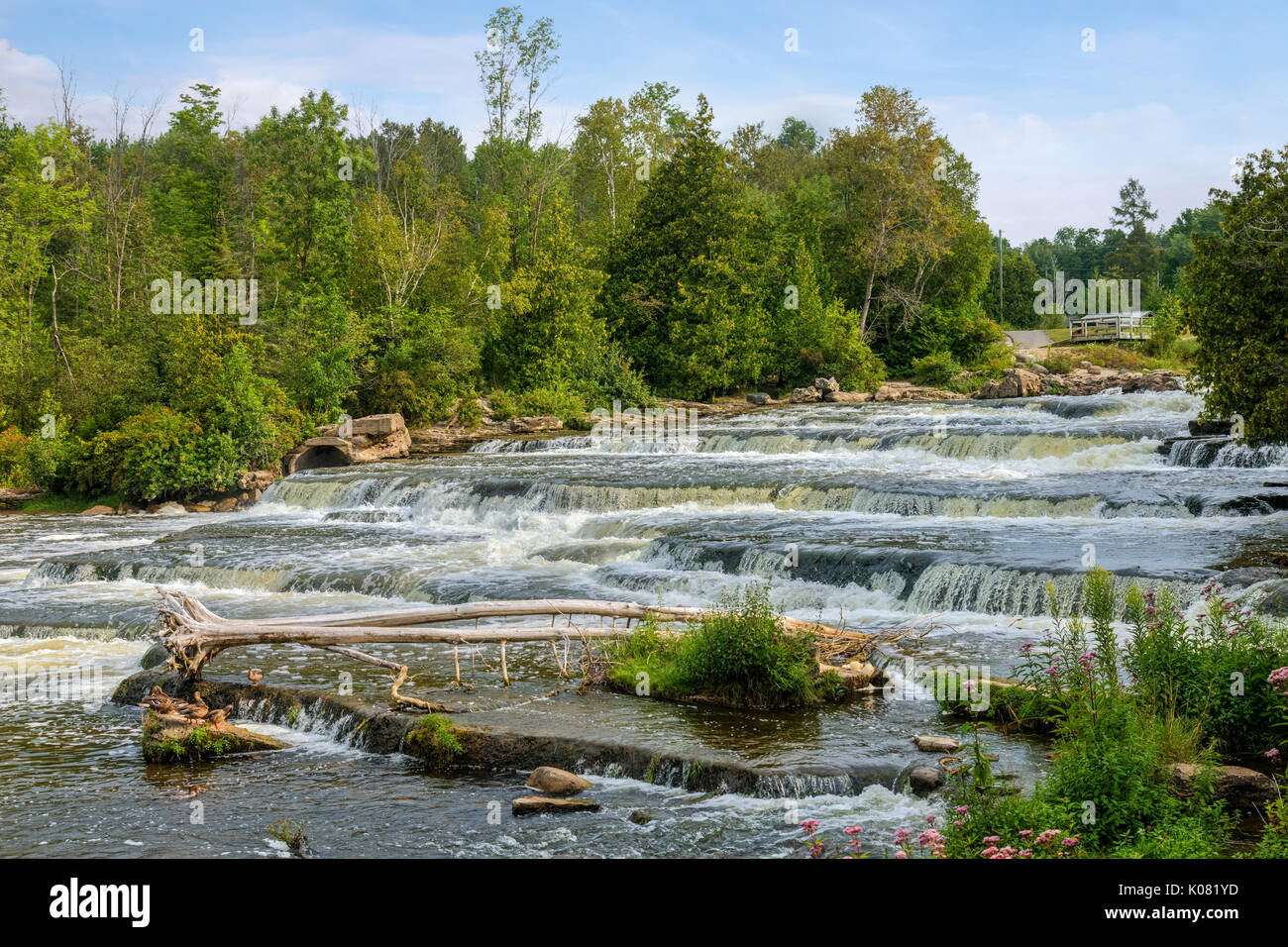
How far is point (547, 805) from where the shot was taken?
7.40 m

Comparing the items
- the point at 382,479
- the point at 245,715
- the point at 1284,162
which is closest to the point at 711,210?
the point at 382,479

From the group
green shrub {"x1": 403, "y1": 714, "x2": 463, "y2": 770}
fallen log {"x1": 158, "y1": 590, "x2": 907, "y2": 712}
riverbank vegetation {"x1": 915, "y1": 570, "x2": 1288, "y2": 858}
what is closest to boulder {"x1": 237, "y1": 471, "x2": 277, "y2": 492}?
fallen log {"x1": 158, "y1": 590, "x2": 907, "y2": 712}

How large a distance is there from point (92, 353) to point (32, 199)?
12405 mm

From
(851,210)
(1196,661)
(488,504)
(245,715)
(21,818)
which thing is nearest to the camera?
(21,818)

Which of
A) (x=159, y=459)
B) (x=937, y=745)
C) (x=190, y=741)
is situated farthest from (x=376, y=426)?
(x=937, y=745)

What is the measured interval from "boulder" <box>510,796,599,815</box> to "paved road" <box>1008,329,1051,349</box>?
52.0m

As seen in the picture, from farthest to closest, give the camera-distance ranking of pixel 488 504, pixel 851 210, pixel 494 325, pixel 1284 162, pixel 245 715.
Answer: pixel 851 210 → pixel 494 325 → pixel 488 504 → pixel 1284 162 → pixel 245 715

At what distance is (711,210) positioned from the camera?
1719 inches

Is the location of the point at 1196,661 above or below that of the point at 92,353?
below

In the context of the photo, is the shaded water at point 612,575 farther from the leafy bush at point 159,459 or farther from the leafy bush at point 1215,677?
the leafy bush at point 159,459

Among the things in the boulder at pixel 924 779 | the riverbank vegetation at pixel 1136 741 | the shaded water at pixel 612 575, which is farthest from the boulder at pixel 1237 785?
the boulder at pixel 924 779

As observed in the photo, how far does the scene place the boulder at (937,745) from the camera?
8008mm

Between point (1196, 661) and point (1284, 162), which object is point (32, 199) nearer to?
point (1284, 162)
